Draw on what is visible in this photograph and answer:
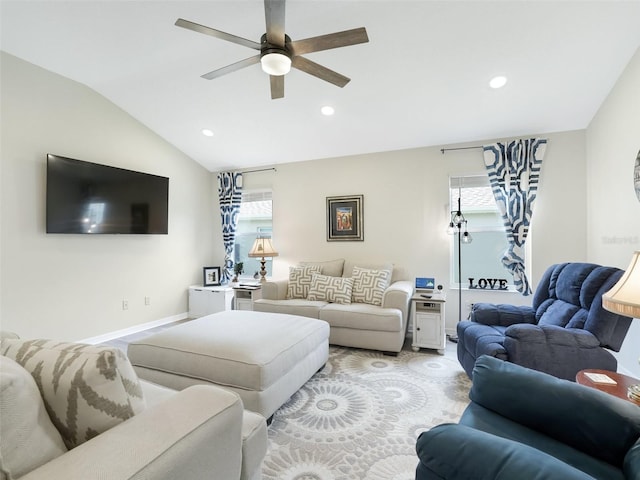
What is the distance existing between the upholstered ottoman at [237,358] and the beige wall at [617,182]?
106 inches

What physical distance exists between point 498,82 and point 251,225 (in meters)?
3.82

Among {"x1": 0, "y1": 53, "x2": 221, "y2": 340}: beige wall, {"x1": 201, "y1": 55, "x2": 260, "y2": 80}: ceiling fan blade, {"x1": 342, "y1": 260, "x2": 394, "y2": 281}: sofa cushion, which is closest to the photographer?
{"x1": 201, "y1": 55, "x2": 260, "y2": 80}: ceiling fan blade

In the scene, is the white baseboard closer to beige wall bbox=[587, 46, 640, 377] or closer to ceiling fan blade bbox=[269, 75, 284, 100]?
ceiling fan blade bbox=[269, 75, 284, 100]

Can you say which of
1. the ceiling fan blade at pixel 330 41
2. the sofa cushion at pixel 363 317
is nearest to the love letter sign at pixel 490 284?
the sofa cushion at pixel 363 317

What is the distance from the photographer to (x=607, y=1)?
6.92 feet

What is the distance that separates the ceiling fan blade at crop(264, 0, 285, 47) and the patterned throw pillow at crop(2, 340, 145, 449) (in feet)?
5.88

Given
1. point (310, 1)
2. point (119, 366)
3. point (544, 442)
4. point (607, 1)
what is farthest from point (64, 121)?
point (607, 1)

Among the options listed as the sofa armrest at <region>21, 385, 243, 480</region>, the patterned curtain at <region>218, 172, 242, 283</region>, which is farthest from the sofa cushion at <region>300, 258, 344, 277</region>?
the sofa armrest at <region>21, 385, 243, 480</region>

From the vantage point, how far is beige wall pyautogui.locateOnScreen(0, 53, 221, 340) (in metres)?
2.97

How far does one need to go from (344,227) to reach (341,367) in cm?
204

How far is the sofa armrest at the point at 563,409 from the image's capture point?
107 cm

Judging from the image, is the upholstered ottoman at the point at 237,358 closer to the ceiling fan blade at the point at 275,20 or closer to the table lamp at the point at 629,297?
the table lamp at the point at 629,297

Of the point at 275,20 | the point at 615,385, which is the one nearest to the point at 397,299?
the point at 615,385

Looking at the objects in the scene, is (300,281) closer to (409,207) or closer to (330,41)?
(409,207)
